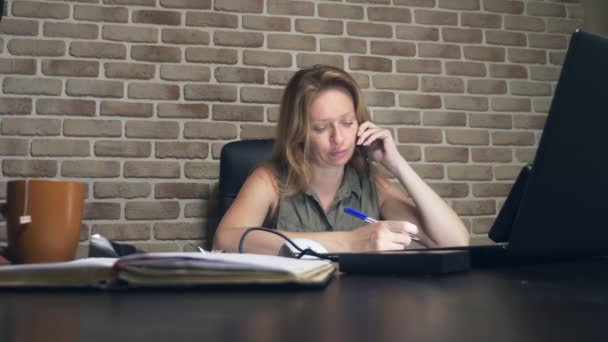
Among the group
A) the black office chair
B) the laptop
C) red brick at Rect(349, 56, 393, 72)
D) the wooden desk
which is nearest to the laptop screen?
the laptop

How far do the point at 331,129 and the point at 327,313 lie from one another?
50.8 inches

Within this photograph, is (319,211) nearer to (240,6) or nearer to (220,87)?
(220,87)

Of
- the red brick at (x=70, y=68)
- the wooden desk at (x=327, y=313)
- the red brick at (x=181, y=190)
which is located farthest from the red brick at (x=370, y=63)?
the wooden desk at (x=327, y=313)

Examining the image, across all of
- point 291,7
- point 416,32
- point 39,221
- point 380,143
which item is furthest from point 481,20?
point 39,221

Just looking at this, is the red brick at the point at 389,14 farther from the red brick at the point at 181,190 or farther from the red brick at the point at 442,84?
the red brick at the point at 181,190

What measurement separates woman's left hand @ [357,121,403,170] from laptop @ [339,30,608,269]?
998 mm

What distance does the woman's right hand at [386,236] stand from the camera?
3.38ft

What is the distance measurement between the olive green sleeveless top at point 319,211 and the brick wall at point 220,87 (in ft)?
1.87

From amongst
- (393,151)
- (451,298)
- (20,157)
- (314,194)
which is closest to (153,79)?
(20,157)

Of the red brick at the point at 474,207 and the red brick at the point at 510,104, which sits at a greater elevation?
the red brick at the point at 510,104

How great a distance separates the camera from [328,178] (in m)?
1.71

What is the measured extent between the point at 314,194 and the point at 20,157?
1188mm

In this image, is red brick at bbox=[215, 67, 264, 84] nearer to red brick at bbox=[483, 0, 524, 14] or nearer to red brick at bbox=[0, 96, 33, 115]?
red brick at bbox=[0, 96, 33, 115]

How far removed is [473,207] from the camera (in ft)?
7.72
